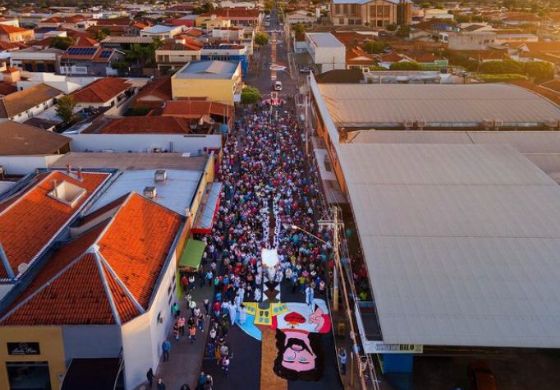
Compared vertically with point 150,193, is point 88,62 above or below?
above

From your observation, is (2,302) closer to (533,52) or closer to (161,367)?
(161,367)

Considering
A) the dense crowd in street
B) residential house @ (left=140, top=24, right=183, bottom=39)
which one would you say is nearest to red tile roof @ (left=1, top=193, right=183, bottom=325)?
the dense crowd in street

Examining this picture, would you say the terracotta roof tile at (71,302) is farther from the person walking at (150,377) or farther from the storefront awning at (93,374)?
the person walking at (150,377)

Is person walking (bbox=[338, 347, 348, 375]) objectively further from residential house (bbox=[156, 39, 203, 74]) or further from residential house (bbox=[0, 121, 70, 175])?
residential house (bbox=[156, 39, 203, 74])

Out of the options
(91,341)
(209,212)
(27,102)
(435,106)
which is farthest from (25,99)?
(91,341)

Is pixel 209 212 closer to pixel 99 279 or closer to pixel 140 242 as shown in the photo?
pixel 140 242

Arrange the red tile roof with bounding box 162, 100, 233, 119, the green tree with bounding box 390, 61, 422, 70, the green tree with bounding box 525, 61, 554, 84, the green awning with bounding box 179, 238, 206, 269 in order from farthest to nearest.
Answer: the green tree with bounding box 525, 61, 554, 84
the green tree with bounding box 390, 61, 422, 70
the red tile roof with bounding box 162, 100, 233, 119
the green awning with bounding box 179, 238, 206, 269
